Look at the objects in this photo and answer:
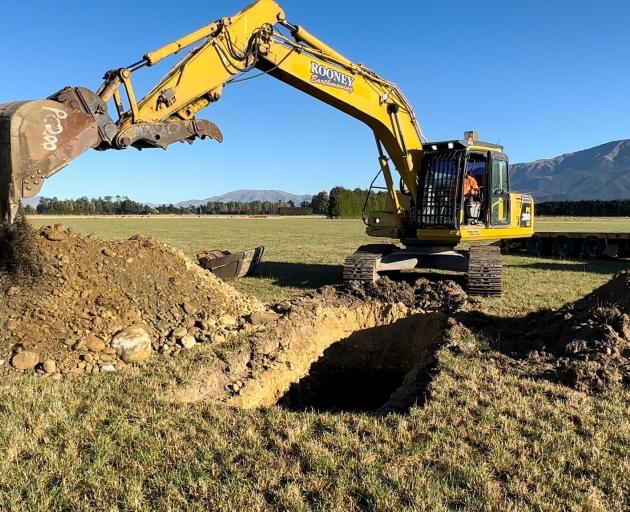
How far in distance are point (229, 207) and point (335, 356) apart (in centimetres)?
14306

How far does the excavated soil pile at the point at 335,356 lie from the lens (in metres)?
6.23

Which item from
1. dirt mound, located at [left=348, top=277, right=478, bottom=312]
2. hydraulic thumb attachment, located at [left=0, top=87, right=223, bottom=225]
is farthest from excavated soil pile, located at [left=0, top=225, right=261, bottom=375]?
dirt mound, located at [left=348, top=277, right=478, bottom=312]

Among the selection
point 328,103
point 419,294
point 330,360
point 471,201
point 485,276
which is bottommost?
point 330,360

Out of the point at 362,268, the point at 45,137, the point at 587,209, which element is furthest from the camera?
the point at 587,209

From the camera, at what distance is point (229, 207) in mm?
148750

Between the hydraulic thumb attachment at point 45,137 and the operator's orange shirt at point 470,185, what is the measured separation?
24.6ft

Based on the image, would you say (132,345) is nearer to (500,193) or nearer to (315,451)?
(315,451)

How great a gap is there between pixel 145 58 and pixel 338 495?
581 centimetres

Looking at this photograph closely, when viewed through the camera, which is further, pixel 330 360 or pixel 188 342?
pixel 330 360

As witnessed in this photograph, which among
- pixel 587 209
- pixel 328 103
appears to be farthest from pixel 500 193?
pixel 587 209

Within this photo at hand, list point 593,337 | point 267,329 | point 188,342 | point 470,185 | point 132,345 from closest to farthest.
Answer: point 593,337 < point 132,345 < point 188,342 < point 267,329 < point 470,185

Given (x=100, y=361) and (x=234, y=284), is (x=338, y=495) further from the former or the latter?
(x=234, y=284)

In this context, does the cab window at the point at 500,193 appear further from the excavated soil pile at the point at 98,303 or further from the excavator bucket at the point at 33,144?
the excavator bucket at the point at 33,144

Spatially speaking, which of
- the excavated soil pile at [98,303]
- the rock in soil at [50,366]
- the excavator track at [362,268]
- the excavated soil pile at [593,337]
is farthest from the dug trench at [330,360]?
the rock in soil at [50,366]
